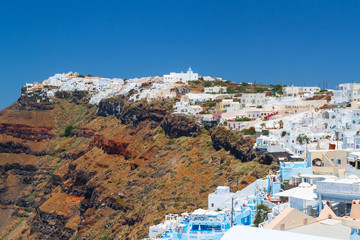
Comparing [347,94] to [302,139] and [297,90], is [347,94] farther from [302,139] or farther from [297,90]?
[297,90]

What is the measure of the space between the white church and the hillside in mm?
17804

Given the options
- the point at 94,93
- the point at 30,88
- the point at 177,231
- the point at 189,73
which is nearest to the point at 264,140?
the point at 177,231

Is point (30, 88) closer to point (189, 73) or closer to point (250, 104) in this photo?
point (189, 73)

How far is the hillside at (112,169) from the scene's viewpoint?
43.8 metres

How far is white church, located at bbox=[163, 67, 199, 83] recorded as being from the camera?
106m

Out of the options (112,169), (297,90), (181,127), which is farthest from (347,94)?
(112,169)

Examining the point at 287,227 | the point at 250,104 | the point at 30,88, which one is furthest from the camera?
the point at 30,88

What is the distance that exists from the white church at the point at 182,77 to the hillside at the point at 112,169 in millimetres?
17804

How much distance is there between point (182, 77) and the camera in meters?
108

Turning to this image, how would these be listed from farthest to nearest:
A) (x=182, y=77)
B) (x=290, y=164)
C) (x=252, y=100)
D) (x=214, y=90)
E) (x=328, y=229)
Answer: (x=182, y=77), (x=214, y=90), (x=252, y=100), (x=290, y=164), (x=328, y=229)

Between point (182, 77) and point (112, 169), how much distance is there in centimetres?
5004

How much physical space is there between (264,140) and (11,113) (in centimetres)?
7633

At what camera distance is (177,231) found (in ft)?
75.9

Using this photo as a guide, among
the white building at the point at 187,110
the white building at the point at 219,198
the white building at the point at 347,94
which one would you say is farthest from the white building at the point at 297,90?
the white building at the point at 219,198
